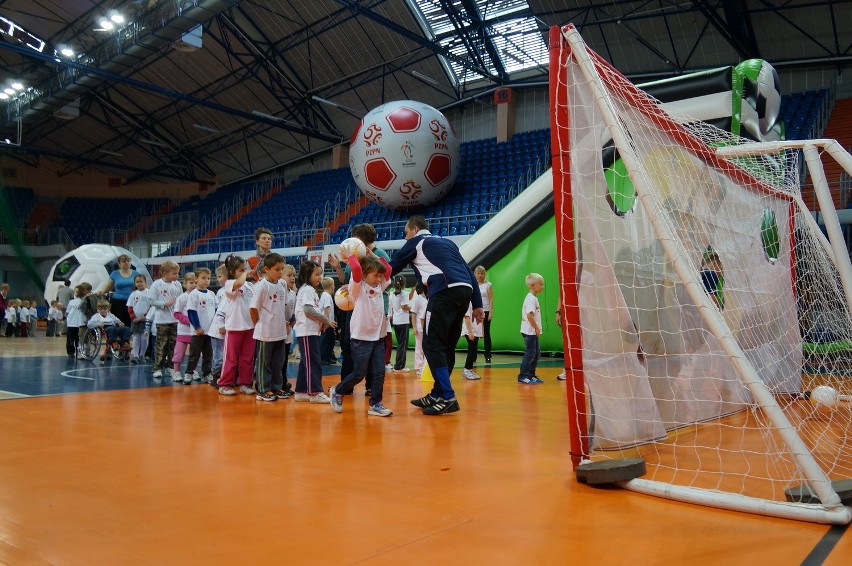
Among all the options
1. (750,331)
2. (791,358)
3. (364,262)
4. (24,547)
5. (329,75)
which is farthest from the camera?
(329,75)

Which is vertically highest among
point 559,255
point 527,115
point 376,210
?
point 527,115

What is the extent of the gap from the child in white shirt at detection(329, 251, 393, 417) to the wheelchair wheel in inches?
269

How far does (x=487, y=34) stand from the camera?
18.9m

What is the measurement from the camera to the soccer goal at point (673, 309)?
9.91 feet

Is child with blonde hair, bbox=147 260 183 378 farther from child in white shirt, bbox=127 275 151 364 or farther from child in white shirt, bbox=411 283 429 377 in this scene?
child in white shirt, bbox=411 283 429 377

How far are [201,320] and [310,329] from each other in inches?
90.4

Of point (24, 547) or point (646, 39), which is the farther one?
point (646, 39)

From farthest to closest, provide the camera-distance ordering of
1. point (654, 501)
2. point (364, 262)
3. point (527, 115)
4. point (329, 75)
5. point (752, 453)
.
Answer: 1. point (329, 75)
2. point (527, 115)
3. point (364, 262)
4. point (752, 453)
5. point (654, 501)

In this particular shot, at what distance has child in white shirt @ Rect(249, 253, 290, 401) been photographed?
6.08 meters

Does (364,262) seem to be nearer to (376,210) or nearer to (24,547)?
(24,547)

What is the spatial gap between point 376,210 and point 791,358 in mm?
16808

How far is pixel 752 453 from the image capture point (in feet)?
12.7

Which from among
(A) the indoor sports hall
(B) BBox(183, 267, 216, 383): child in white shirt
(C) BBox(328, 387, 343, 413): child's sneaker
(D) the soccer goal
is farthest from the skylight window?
(C) BBox(328, 387, 343, 413): child's sneaker

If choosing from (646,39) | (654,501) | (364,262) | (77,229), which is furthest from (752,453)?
(77,229)
